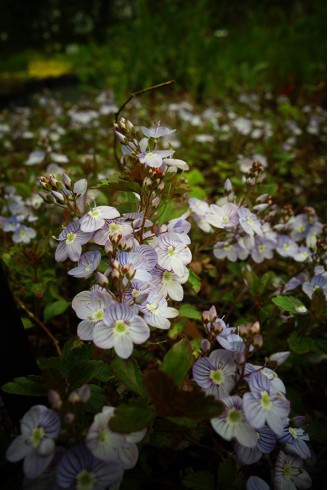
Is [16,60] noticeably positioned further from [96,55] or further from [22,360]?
[22,360]

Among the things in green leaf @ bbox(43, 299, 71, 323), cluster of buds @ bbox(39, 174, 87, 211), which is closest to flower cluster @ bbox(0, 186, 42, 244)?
green leaf @ bbox(43, 299, 71, 323)

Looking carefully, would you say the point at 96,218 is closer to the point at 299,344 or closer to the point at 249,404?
the point at 249,404

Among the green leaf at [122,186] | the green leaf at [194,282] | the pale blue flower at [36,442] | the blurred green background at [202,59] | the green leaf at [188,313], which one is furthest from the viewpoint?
the blurred green background at [202,59]

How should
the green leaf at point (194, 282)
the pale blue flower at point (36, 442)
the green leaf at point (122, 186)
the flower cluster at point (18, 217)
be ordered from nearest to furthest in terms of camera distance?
the pale blue flower at point (36, 442) → the green leaf at point (122, 186) → the green leaf at point (194, 282) → the flower cluster at point (18, 217)

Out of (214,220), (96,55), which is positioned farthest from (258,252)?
(96,55)

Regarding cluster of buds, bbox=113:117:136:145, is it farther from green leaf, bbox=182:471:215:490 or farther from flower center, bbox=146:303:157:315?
green leaf, bbox=182:471:215:490

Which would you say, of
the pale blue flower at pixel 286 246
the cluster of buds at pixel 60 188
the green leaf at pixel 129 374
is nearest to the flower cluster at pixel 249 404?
the green leaf at pixel 129 374

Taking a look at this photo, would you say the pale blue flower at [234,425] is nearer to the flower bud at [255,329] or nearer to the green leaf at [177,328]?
the flower bud at [255,329]
